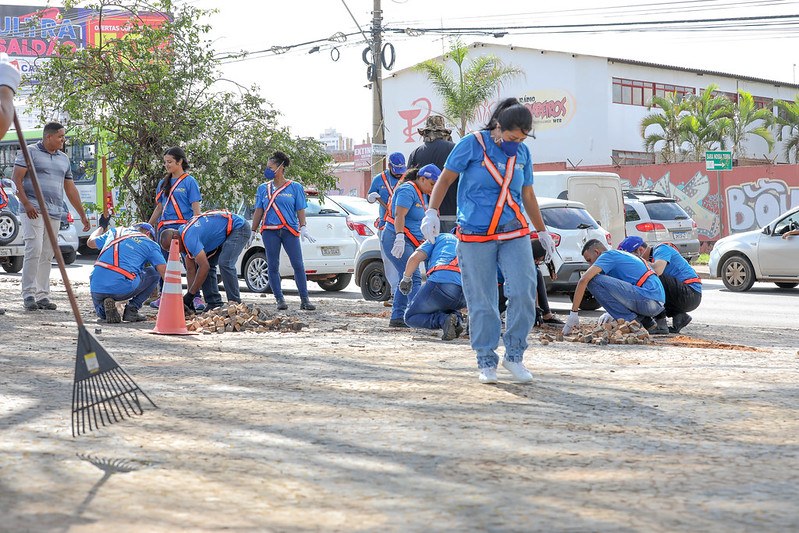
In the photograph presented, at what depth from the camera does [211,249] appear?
10.4 meters

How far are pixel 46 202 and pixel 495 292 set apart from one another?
Result: 256 inches

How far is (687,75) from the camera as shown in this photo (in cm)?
4681

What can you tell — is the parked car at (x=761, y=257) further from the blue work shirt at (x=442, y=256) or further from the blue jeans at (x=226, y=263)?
the blue jeans at (x=226, y=263)

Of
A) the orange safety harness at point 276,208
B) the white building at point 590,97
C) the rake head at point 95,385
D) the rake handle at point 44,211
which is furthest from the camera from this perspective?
the white building at point 590,97

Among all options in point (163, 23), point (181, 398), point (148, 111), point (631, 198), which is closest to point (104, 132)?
point (148, 111)

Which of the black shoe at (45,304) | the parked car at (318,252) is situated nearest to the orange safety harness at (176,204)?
the black shoe at (45,304)

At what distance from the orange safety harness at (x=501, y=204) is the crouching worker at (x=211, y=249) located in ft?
15.9

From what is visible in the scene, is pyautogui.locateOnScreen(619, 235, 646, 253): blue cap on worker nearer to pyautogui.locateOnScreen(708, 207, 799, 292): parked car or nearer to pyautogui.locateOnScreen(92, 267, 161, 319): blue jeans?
pyautogui.locateOnScreen(92, 267, 161, 319): blue jeans

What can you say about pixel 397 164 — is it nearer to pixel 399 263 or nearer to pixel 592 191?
pixel 399 263

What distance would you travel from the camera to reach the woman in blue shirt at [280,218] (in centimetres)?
1135

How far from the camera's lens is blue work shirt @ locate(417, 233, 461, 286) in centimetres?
856

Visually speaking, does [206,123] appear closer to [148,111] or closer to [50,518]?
[148,111]

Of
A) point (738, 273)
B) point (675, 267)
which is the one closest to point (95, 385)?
point (675, 267)

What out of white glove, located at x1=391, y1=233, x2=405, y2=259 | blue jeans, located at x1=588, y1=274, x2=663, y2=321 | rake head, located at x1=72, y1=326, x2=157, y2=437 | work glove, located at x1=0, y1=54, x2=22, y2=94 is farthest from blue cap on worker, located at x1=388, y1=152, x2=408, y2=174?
work glove, located at x1=0, y1=54, x2=22, y2=94
